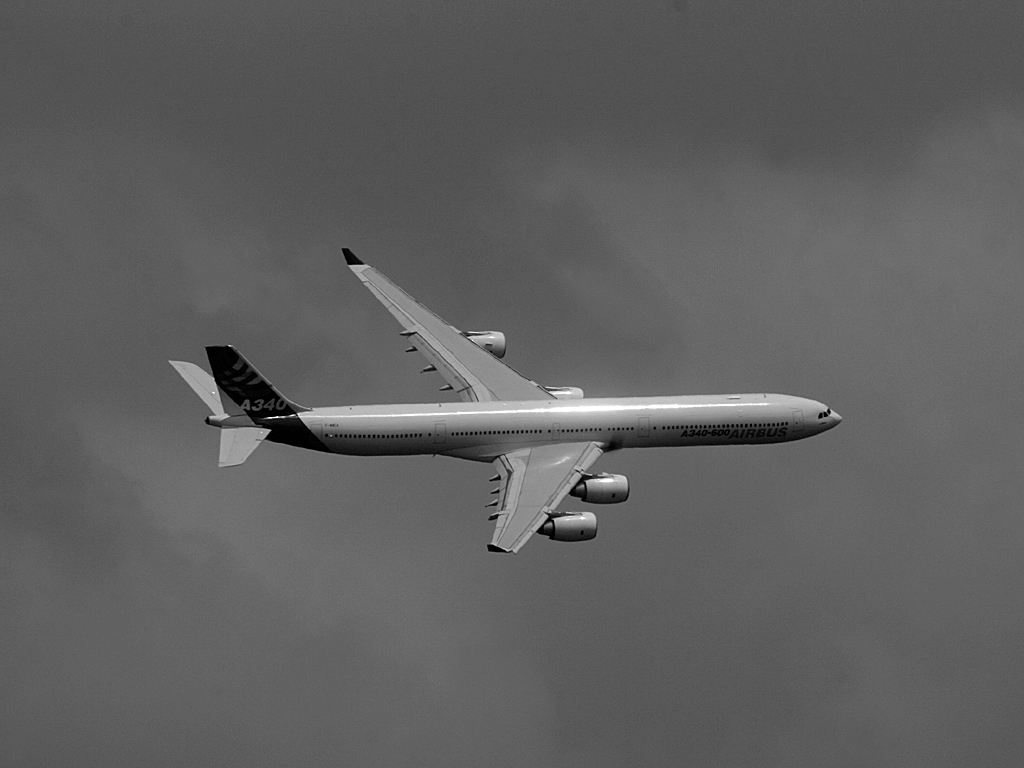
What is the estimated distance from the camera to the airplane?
399 ft

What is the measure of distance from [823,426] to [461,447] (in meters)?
26.3

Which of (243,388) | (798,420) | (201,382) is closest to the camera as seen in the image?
(243,388)

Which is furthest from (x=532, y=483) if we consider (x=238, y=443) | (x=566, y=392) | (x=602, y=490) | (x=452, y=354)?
(x=238, y=443)

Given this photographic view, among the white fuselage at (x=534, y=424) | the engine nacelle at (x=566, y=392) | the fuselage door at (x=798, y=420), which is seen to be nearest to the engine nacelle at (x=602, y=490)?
the white fuselage at (x=534, y=424)

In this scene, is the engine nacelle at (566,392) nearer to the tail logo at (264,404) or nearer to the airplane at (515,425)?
the airplane at (515,425)

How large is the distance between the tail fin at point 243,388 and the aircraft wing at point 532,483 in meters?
15.0

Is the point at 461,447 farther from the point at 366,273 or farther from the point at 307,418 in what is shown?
the point at 366,273

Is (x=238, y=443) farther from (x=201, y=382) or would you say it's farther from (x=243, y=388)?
(x=201, y=382)

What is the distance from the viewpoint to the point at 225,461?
121 meters

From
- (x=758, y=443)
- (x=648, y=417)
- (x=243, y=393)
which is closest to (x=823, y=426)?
(x=758, y=443)

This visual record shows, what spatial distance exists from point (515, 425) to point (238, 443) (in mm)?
18318

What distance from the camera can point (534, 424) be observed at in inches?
4970

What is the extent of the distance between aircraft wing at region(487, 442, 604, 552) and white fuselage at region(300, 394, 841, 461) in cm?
104

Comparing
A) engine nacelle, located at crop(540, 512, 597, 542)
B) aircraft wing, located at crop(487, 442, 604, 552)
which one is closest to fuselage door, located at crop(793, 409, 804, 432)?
aircraft wing, located at crop(487, 442, 604, 552)
